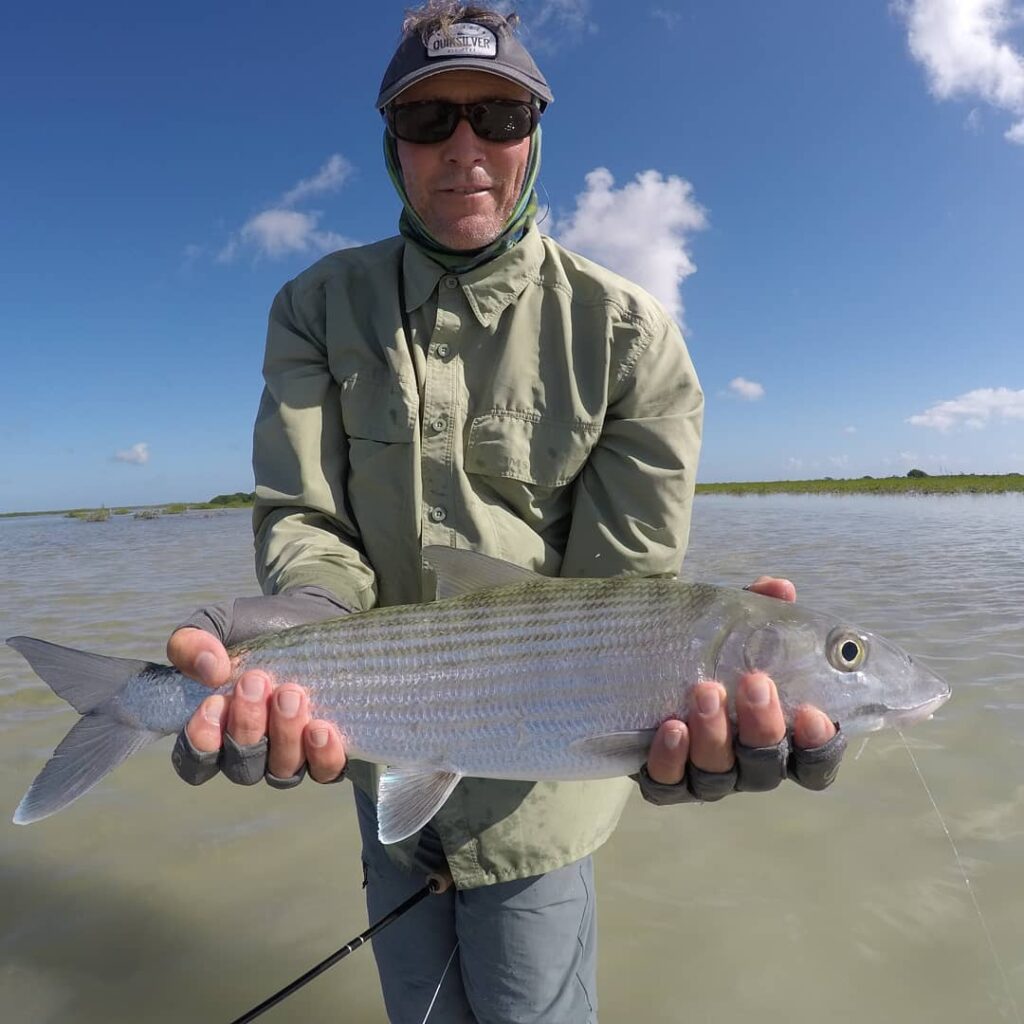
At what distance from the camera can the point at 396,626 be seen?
100 inches

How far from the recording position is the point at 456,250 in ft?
10.3

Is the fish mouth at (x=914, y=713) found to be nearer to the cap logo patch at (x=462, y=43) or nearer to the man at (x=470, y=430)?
the man at (x=470, y=430)

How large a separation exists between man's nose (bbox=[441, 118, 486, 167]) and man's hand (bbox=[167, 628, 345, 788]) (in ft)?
6.92

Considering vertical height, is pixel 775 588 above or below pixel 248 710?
above

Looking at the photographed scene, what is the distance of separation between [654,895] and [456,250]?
12.4 ft

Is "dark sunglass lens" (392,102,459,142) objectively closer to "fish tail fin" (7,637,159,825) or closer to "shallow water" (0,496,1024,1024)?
"fish tail fin" (7,637,159,825)

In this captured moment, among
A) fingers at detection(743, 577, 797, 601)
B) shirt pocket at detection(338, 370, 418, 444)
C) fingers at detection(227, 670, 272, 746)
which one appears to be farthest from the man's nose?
fingers at detection(227, 670, 272, 746)

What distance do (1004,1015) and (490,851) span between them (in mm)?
2636

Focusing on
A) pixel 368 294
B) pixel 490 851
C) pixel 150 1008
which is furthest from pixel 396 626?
pixel 150 1008

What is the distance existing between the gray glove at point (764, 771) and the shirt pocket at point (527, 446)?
1.28 metres

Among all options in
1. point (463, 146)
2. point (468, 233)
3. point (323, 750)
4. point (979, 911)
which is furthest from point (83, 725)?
point (979, 911)

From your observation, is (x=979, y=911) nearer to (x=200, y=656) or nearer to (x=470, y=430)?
(x=470, y=430)

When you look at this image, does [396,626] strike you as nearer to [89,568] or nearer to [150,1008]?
[150,1008]

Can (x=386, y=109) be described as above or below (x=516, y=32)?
below
